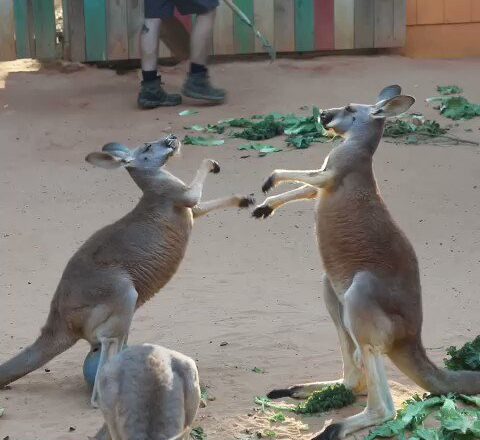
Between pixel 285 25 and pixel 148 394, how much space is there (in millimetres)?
10483

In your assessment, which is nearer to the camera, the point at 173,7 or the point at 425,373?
the point at 425,373

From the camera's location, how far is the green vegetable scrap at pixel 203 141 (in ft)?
42.0

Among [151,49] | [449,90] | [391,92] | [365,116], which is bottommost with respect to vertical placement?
[449,90]

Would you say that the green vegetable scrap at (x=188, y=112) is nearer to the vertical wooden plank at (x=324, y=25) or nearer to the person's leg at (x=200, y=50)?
the person's leg at (x=200, y=50)

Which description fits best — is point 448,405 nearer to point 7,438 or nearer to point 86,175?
point 7,438

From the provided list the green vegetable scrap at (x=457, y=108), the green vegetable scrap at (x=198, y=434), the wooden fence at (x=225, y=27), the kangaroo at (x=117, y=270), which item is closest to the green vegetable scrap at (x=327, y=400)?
the green vegetable scrap at (x=198, y=434)

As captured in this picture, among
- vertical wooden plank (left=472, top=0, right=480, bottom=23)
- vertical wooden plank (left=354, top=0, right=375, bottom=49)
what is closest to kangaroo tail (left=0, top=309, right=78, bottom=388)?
vertical wooden plank (left=354, top=0, right=375, bottom=49)

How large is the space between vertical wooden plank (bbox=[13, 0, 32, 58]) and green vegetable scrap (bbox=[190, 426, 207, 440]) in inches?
358

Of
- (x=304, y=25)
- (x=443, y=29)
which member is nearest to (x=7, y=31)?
(x=304, y=25)

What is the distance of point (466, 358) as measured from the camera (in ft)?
25.0

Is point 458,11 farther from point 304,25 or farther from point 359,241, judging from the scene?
point 359,241

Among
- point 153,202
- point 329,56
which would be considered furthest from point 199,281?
point 329,56

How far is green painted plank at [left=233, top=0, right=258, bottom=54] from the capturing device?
15305mm

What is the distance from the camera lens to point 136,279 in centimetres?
758
